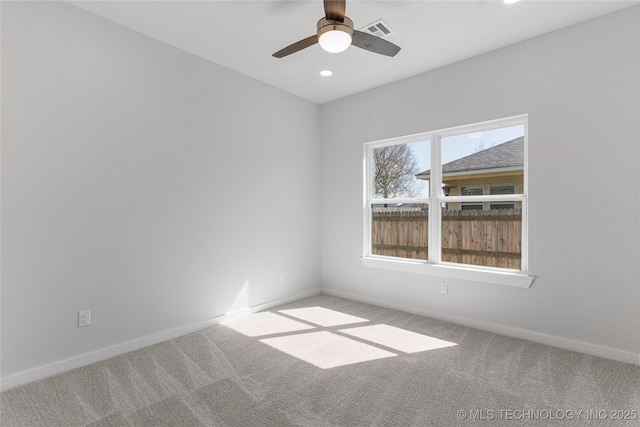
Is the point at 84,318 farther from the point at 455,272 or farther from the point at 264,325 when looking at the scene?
the point at 455,272

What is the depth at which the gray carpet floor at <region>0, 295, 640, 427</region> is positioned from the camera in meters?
1.86

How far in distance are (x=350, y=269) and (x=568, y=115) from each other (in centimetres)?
287

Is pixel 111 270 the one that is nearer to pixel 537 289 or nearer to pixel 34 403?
pixel 34 403

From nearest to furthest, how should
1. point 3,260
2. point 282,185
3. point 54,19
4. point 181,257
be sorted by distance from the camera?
point 3,260 < point 54,19 < point 181,257 < point 282,185

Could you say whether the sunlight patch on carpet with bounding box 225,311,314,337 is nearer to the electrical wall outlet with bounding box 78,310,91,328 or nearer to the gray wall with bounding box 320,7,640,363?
the electrical wall outlet with bounding box 78,310,91,328

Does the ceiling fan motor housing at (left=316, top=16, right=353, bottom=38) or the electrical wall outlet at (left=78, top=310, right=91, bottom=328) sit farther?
the electrical wall outlet at (left=78, top=310, right=91, bottom=328)

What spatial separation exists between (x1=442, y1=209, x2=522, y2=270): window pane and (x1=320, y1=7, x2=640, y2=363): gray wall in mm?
214

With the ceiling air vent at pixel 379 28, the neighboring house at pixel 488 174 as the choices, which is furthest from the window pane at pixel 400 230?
the ceiling air vent at pixel 379 28

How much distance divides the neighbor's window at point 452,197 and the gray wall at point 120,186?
144 cm

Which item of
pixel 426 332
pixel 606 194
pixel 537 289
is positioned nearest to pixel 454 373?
pixel 426 332

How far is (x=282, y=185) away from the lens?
4.08m

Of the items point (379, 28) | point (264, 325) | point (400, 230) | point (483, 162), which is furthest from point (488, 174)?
point (264, 325)

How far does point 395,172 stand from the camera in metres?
4.02

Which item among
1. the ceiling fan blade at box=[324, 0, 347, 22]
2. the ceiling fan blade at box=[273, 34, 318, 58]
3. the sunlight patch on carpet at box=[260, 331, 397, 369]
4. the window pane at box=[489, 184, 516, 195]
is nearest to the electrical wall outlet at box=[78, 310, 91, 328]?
the sunlight patch on carpet at box=[260, 331, 397, 369]
